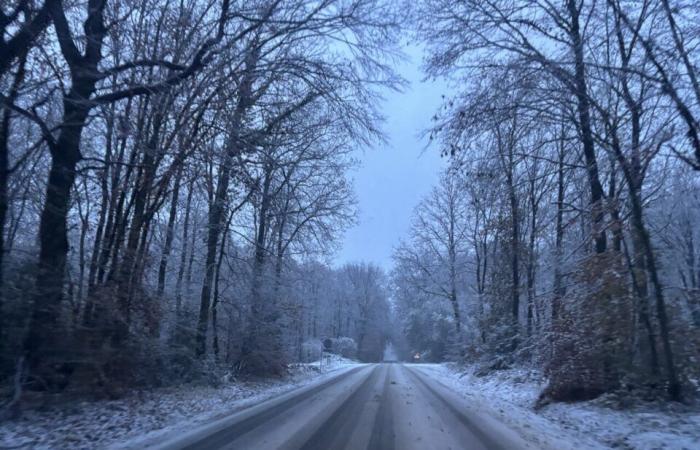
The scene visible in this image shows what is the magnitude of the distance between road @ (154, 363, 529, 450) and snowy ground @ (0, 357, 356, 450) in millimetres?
806

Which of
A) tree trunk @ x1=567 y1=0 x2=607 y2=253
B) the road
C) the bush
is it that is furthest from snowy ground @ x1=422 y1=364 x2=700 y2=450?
the bush

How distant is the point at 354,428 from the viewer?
10070 millimetres

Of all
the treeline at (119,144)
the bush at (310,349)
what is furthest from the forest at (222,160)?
the bush at (310,349)

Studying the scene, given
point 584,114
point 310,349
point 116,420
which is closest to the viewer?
point 116,420

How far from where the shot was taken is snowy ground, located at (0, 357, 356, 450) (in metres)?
8.51

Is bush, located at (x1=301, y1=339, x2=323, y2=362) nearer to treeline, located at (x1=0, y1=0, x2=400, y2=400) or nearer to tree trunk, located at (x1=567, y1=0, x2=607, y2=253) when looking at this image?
treeline, located at (x1=0, y1=0, x2=400, y2=400)

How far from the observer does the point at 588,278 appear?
43.8ft

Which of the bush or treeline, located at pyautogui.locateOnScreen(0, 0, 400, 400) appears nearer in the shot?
treeline, located at pyautogui.locateOnScreen(0, 0, 400, 400)

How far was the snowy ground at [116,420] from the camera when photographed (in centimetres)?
851

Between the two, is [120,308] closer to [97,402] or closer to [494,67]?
[97,402]

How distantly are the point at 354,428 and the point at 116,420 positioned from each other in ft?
14.7

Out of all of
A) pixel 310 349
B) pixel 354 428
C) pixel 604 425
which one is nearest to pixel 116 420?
pixel 354 428

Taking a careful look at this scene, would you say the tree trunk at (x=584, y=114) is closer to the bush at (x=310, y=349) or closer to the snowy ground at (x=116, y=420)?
the snowy ground at (x=116, y=420)

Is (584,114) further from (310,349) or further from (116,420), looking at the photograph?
(310,349)
